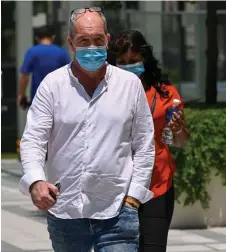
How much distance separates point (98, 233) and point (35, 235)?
434cm

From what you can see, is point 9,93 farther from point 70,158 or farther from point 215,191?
point 70,158

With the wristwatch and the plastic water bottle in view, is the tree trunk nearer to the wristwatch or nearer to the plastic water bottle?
the plastic water bottle

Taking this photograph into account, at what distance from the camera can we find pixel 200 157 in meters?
8.13

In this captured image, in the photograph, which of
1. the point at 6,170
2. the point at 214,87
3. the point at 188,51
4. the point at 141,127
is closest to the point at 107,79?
the point at 141,127

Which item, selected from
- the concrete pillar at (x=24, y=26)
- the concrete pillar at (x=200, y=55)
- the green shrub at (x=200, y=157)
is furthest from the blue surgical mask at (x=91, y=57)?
the concrete pillar at (x=24, y=26)

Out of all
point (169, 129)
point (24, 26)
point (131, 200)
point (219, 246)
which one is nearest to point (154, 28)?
point (24, 26)

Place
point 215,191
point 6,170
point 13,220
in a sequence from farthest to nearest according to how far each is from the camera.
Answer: point 6,170 → point 13,220 → point 215,191

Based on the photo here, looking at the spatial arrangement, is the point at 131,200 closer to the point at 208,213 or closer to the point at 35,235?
the point at 35,235

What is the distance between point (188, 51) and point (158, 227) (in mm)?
9921

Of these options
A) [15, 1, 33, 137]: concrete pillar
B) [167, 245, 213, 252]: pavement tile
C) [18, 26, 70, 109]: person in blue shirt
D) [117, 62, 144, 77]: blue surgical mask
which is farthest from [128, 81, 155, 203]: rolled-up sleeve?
[15, 1, 33, 137]: concrete pillar

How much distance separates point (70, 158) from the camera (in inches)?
156

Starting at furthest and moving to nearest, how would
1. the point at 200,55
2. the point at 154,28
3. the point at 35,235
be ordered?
1. the point at 200,55
2. the point at 154,28
3. the point at 35,235

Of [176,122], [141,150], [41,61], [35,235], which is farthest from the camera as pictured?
[41,61]

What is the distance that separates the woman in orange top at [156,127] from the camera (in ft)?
15.9
